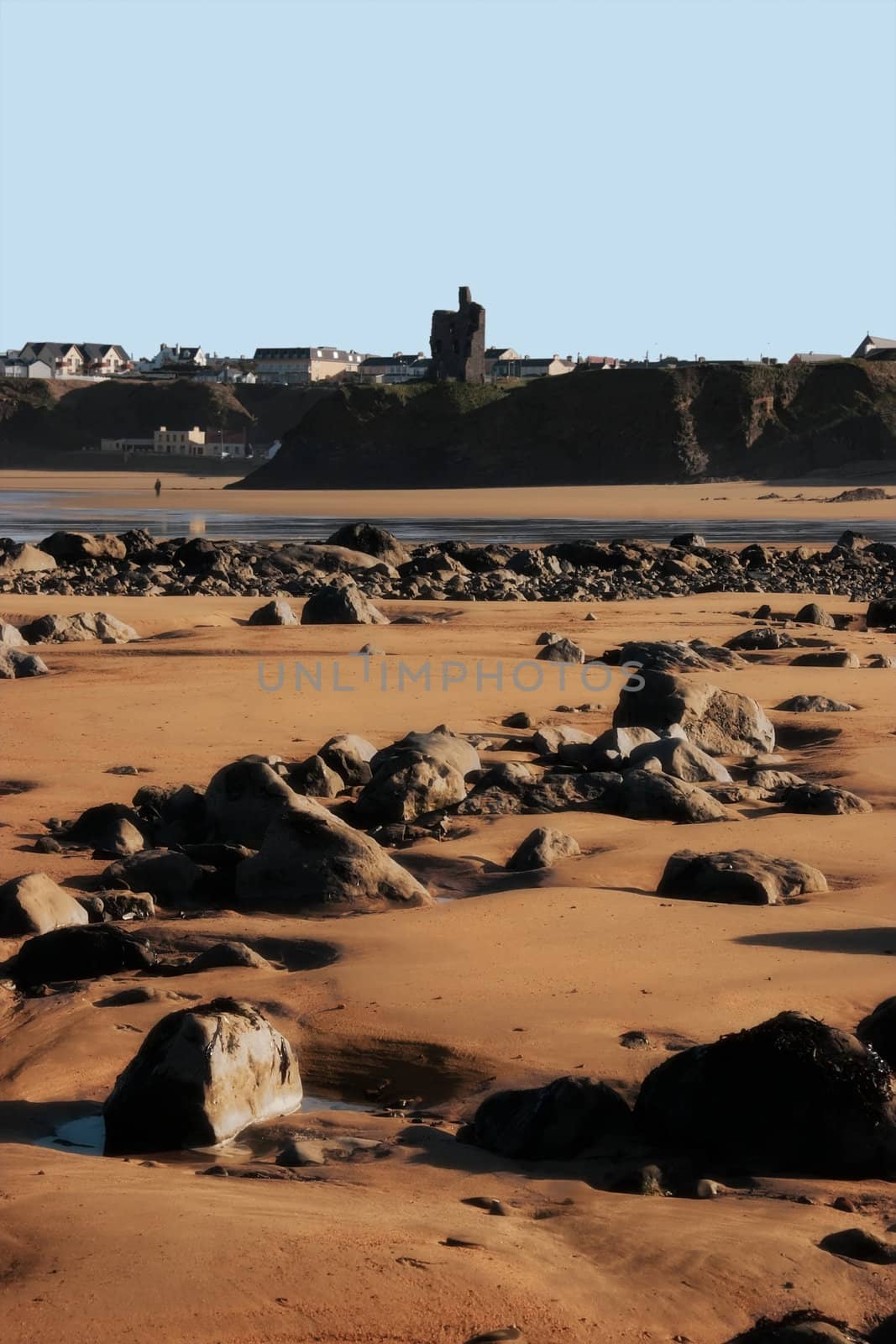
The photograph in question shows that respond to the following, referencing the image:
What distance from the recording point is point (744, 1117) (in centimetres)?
439

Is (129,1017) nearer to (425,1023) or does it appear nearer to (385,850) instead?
(425,1023)

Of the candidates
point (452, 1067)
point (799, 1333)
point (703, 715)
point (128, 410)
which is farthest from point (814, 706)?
point (128, 410)

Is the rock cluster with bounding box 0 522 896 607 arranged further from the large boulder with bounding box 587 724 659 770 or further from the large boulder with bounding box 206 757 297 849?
the large boulder with bounding box 206 757 297 849

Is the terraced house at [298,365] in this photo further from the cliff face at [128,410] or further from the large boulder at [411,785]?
the large boulder at [411,785]

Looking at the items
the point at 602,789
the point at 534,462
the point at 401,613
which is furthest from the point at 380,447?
the point at 602,789

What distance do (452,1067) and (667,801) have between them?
3514mm

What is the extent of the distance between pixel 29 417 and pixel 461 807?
112 m

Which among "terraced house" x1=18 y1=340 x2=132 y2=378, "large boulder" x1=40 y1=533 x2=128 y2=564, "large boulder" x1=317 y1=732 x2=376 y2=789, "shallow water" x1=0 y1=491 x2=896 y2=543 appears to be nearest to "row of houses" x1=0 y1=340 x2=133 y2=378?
"terraced house" x1=18 y1=340 x2=132 y2=378

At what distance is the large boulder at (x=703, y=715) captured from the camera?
10086 millimetres

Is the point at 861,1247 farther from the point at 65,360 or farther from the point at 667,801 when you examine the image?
the point at 65,360

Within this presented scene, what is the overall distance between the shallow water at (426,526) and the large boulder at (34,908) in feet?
96.3

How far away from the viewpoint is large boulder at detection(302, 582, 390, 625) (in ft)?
56.4

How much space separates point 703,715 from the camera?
10.2 meters

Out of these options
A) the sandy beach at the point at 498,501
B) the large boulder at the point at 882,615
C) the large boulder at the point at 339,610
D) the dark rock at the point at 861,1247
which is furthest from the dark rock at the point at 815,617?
the sandy beach at the point at 498,501
